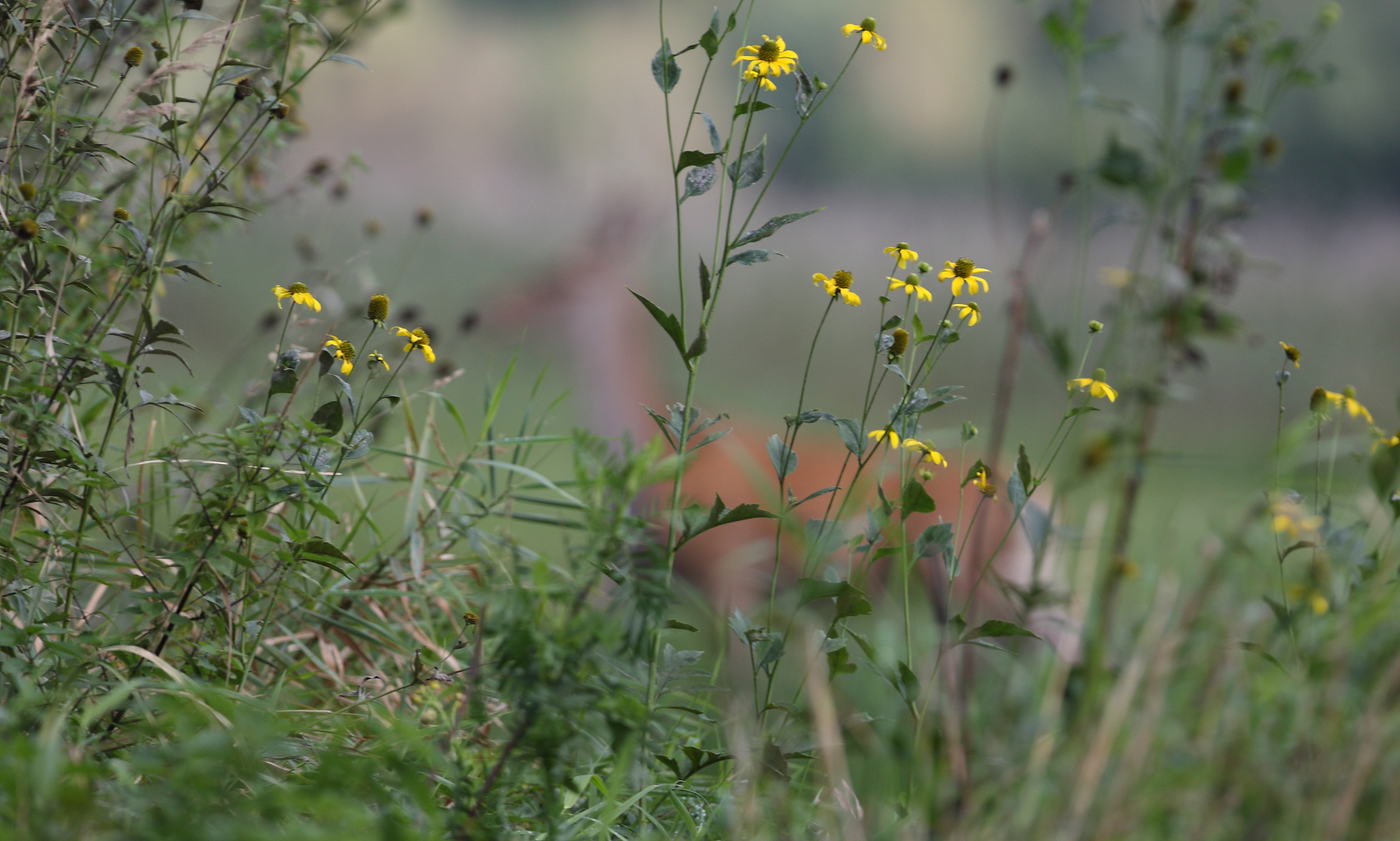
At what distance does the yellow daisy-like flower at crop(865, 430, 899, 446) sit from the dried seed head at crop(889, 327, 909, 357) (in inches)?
2.1

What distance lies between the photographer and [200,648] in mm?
625

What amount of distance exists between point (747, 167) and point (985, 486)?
244mm

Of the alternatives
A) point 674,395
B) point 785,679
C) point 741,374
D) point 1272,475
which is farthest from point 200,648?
point 741,374

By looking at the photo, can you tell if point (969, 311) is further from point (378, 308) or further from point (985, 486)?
point (378, 308)

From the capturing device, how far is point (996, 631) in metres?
0.58

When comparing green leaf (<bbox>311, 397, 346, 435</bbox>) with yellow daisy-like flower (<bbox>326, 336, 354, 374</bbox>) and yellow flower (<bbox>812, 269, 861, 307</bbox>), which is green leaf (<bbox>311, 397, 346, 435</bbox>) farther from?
yellow flower (<bbox>812, 269, 861, 307</bbox>)

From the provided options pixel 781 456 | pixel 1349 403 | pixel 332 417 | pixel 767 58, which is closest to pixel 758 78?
pixel 767 58

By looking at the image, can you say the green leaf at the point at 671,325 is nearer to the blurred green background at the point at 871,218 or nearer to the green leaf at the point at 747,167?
the green leaf at the point at 747,167

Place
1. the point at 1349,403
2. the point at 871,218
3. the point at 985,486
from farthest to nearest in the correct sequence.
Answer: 1. the point at 871,218
2. the point at 1349,403
3. the point at 985,486

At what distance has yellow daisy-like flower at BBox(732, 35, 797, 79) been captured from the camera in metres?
0.61

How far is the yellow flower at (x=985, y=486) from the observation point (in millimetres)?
553

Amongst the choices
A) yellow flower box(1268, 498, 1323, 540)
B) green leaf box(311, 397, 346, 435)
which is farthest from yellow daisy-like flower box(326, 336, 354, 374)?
yellow flower box(1268, 498, 1323, 540)

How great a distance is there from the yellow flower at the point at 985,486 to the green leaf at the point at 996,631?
0.07 metres

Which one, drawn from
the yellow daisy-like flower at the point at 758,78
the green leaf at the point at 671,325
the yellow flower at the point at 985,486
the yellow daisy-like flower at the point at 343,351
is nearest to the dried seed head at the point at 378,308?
the yellow daisy-like flower at the point at 343,351
